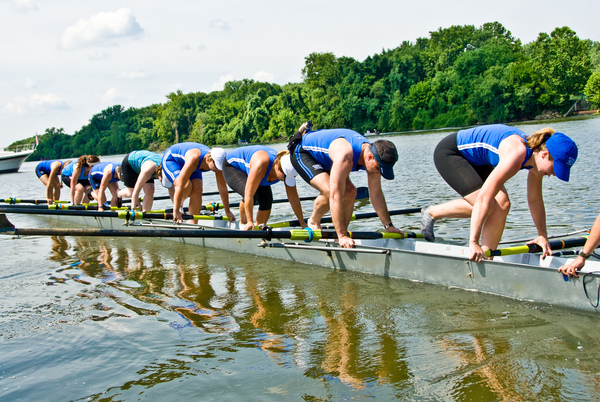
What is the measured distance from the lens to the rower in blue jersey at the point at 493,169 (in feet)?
17.0

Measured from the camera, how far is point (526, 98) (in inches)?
2598

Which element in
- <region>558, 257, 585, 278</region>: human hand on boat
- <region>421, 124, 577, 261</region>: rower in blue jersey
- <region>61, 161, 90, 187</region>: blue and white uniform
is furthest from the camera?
<region>61, 161, 90, 187</region>: blue and white uniform

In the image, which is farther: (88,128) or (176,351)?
(88,128)

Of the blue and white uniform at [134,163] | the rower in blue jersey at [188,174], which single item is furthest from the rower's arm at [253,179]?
the blue and white uniform at [134,163]

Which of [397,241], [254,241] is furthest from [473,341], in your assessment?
[254,241]

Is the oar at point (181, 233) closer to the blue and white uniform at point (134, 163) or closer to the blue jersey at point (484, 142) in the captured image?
the blue jersey at point (484, 142)

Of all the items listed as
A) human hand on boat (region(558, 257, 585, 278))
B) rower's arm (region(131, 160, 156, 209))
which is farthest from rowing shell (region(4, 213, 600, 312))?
rower's arm (region(131, 160, 156, 209))

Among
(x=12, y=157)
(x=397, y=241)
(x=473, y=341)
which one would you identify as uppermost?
(x=12, y=157)

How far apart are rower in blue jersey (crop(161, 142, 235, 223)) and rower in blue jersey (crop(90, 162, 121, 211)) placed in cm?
225

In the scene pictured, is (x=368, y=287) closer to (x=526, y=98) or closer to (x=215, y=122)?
(x=526, y=98)

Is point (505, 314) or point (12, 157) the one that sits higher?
point (12, 157)

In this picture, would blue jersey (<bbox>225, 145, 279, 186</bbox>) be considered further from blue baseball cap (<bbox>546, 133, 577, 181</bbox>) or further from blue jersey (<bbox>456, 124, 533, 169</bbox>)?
blue baseball cap (<bbox>546, 133, 577, 181</bbox>)

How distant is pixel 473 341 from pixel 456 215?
1.94 meters

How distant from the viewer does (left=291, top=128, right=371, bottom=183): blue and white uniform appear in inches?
275
